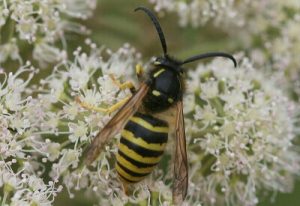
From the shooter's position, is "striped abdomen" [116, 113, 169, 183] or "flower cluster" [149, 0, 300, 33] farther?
"flower cluster" [149, 0, 300, 33]

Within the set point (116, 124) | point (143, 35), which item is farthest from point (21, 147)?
point (143, 35)

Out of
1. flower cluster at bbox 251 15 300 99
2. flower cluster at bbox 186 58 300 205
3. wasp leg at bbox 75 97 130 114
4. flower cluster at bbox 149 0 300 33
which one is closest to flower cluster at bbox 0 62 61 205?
wasp leg at bbox 75 97 130 114

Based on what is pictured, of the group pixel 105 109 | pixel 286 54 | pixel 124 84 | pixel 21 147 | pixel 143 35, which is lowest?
pixel 21 147

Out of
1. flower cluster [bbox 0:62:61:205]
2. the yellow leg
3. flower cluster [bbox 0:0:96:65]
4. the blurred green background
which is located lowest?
flower cluster [bbox 0:62:61:205]

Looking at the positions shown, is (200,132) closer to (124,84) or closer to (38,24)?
(124,84)

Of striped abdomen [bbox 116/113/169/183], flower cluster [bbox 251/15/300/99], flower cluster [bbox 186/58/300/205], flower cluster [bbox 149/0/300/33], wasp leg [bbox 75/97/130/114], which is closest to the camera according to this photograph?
striped abdomen [bbox 116/113/169/183]

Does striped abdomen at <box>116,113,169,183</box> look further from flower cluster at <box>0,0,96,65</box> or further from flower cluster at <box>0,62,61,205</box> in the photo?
flower cluster at <box>0,0,96,65</box>

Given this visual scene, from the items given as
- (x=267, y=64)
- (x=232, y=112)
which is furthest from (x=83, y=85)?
(x=267, y=64)
